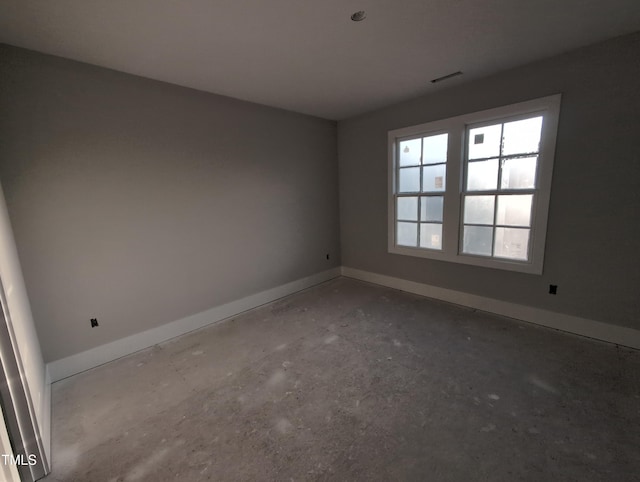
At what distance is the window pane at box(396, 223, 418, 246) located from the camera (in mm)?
3684

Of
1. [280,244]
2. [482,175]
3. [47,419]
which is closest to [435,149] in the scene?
[482,175]

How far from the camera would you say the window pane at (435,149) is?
324cm

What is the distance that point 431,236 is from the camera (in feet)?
11.6

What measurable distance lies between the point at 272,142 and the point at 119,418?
3083mm

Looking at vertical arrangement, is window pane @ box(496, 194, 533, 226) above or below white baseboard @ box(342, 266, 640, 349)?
above

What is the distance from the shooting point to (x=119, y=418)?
6.00 feet

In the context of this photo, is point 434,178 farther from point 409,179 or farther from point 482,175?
point 482,175

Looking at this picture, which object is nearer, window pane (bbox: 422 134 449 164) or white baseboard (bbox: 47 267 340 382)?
white baseboard (bbox: 47 267 340 382)

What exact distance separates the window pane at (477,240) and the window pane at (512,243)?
0.28ft

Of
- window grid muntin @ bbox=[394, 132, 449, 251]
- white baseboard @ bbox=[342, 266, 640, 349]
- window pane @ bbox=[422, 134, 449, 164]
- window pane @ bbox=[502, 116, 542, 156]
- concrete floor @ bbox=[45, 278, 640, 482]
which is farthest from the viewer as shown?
window grid muntin @ bbox=[394, 132, 449, 251]

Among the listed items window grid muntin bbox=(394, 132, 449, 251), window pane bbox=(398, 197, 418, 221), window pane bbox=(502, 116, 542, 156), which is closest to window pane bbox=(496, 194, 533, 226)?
window pane bbox=(502, 116, 542, 156)

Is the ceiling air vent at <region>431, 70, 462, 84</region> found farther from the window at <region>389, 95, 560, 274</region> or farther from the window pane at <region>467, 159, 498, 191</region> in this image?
the window pane at <region>467, 159, 498, 191</region>

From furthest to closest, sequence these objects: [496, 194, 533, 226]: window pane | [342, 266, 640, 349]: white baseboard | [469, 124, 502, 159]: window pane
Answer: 1. [469, 124, 502, 159]: window pane
2. [496, 194, 533, 226]: window pane
3. [342, 266, 640, 349]: white baseboard

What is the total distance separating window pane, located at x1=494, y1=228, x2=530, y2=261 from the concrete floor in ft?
2.39
